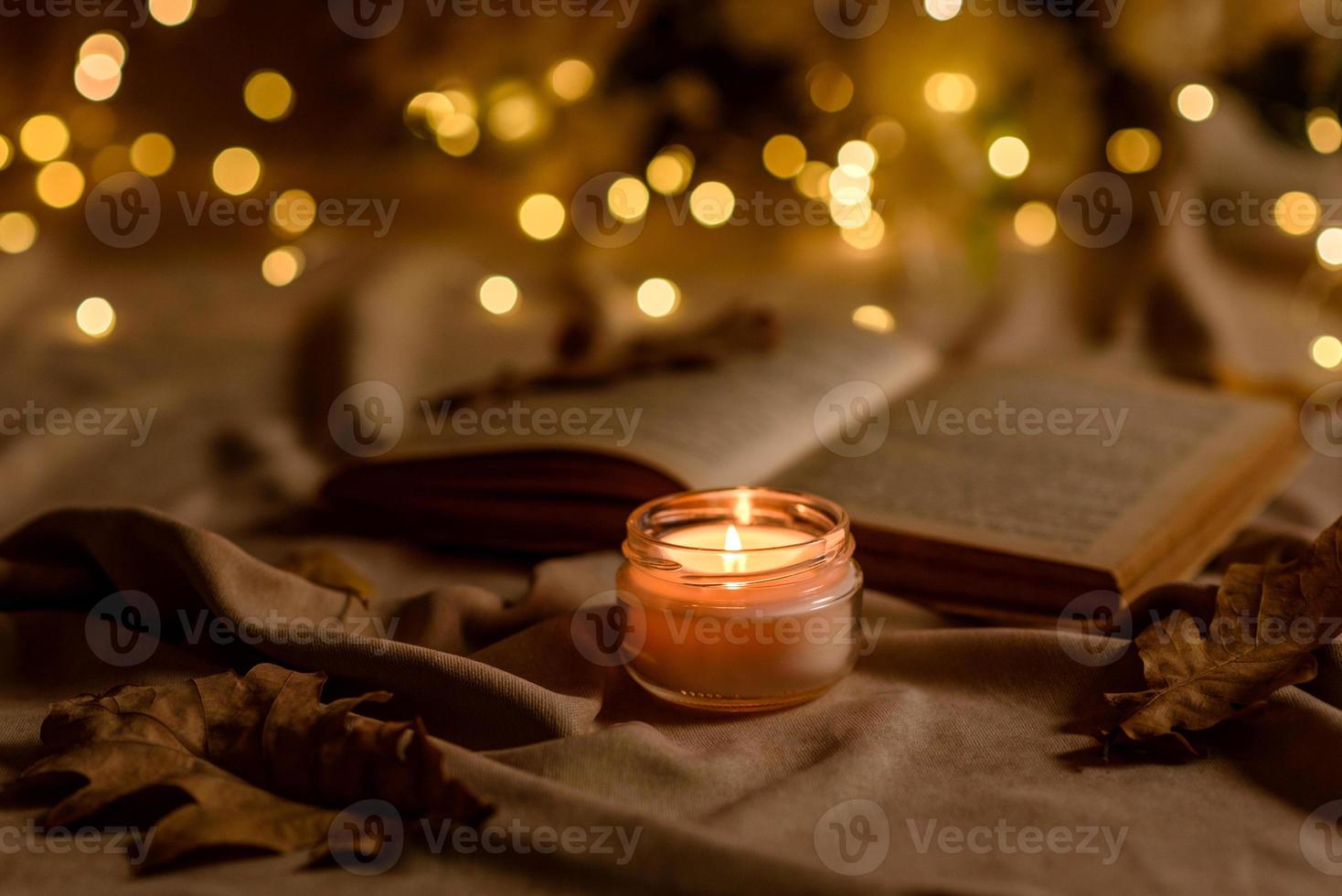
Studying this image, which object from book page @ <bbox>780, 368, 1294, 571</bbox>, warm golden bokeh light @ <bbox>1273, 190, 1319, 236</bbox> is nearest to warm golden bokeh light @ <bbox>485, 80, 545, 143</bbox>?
book page @ <bbox>780, 368, 1294, 571</bbox>

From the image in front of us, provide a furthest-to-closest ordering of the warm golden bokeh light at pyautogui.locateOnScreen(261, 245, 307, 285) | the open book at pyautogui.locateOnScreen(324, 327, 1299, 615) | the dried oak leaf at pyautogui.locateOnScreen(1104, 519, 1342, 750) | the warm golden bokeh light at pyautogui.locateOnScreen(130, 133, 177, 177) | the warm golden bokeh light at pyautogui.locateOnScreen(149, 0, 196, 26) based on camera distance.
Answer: the warm golden bokeh light at pyautogui.locateOnScreen(130, 133, 177, 177) → the warm golden bokeh light at pyautogui.locateOnScreen(149, 0, 196, 26) → the warm golden bokeh light at pyautogui.locateOnScreen(261, 245, 307, 285) → the open book at pyautogui.locateOnScreen(324, 327, 1299, 615) → the dried oak leaf at pyautogui.locateOnScreen(1104, 519, 1342, 750)

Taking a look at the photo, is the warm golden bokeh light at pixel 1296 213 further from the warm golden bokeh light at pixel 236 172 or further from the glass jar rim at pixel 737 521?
the warm golden bokeh light at pixel 236 172

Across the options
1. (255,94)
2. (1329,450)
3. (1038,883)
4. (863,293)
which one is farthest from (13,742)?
(255,94)

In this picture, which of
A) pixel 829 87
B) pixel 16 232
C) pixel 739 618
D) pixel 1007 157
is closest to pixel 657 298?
pixel 829 87

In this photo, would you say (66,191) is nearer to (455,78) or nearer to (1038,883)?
(455,78)

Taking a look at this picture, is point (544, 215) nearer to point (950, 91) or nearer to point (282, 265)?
point (282, 265)

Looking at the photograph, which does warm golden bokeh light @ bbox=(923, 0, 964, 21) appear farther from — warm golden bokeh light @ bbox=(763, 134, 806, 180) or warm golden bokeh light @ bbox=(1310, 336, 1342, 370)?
warm golden bokeh light @ bbox=(1310, 336, 1342, 370)
